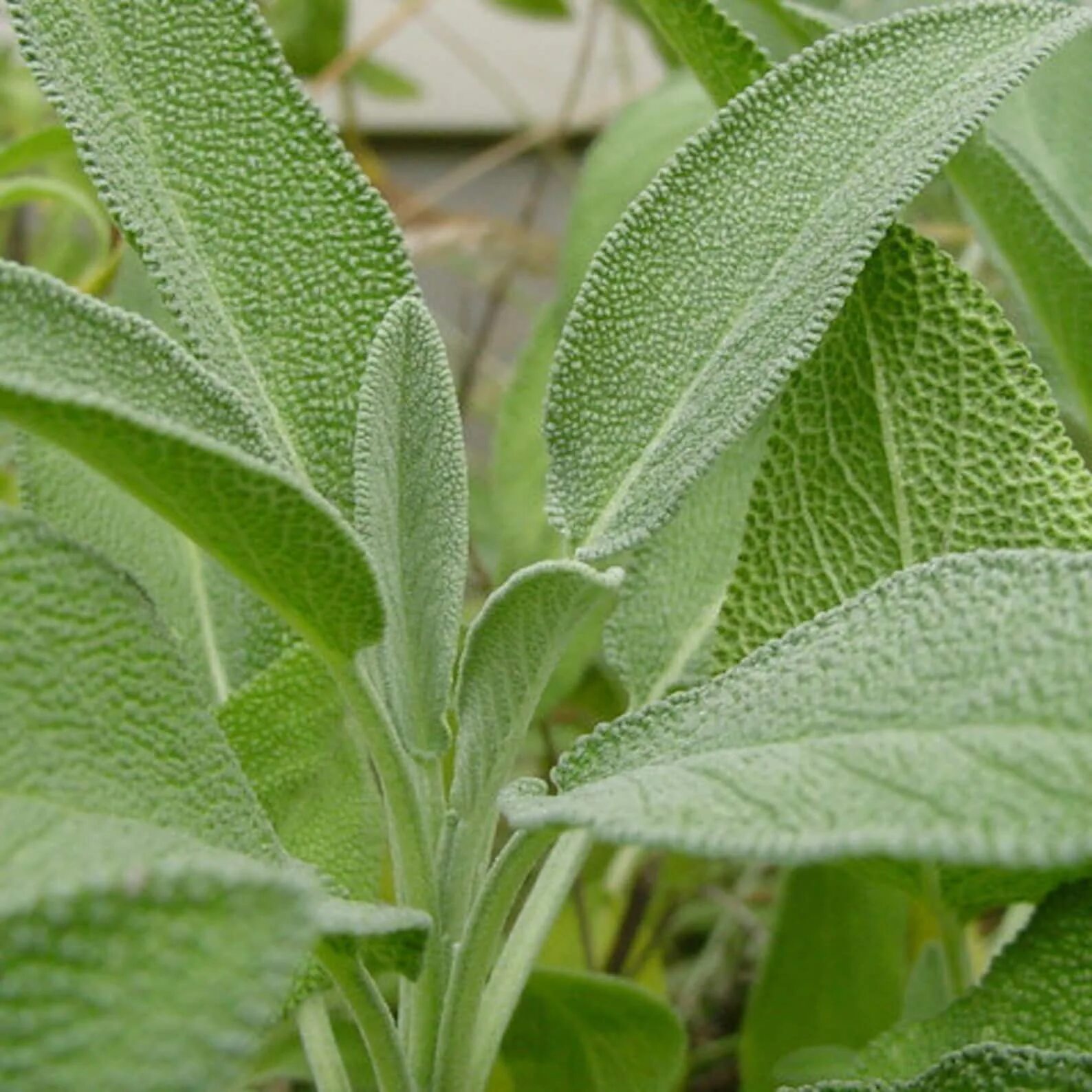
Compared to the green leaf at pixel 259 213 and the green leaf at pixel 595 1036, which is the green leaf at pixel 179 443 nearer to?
the green leaf at pixel 259 213

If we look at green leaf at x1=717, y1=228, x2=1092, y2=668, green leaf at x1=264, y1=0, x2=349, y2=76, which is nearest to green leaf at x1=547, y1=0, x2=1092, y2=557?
green leaf at x1=717, y1=228, x2=1092, y2=668

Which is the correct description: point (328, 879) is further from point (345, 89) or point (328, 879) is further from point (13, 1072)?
point (345, 89)

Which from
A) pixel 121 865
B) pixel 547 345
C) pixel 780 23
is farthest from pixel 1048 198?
pixel 121 865

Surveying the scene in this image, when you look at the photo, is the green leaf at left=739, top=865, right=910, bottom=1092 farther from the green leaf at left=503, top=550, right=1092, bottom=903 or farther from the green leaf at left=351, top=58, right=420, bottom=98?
the green leaf at left=351, top=58, right=420, bottom=98

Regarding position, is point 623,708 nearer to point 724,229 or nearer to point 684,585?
point 684,585

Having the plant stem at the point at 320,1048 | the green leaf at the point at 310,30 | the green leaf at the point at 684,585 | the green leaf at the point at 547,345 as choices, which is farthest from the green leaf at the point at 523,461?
the green leaf at the point at 310,30

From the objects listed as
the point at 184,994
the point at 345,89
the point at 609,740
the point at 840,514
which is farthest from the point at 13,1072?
the point at 345,89

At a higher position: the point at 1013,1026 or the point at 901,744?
the point at 901,744
